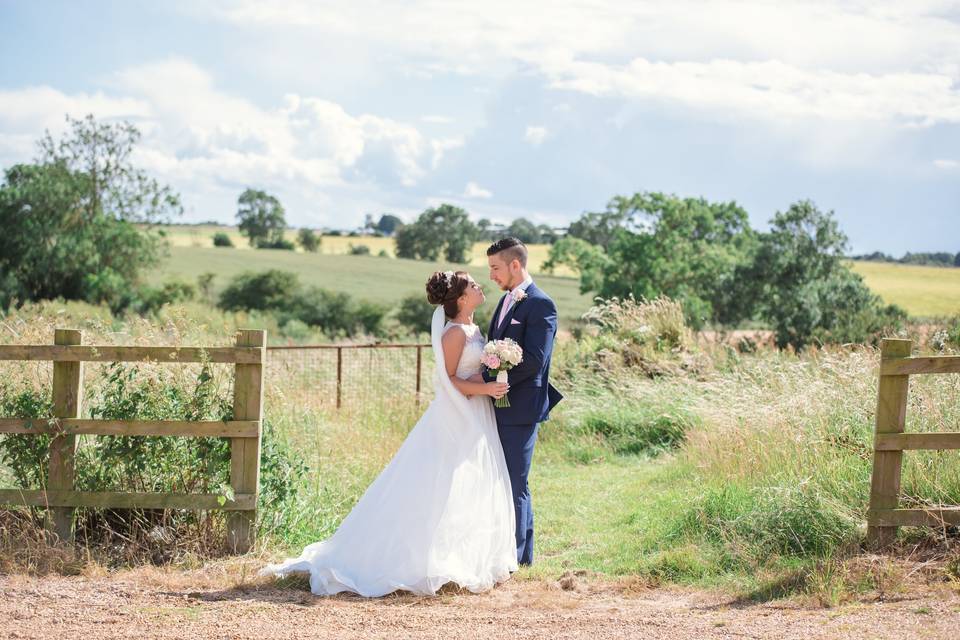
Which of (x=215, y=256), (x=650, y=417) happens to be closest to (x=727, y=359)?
(x=650, y=417)

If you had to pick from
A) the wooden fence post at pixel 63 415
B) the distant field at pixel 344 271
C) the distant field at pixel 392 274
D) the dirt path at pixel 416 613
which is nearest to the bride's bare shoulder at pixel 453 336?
the dirt path at pixel 416 613

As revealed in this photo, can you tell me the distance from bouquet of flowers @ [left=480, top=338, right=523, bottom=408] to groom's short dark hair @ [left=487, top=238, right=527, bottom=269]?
63 centimetres

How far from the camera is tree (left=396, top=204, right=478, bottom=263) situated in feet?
237

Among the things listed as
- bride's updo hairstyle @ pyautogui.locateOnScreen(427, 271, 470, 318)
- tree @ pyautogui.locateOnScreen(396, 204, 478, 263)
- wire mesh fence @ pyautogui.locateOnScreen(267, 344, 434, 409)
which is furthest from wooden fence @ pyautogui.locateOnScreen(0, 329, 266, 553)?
tree @ pyautogui.locateOnScreen(396, 204, 478, 263)

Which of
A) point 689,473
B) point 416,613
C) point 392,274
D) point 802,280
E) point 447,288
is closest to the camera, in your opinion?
point 416,613

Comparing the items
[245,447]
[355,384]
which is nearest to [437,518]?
[245,447]

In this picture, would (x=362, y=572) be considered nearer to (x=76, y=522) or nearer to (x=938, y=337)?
(x=76, y=522)

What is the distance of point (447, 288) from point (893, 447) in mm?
3071

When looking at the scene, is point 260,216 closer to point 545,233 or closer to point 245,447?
point 545,233

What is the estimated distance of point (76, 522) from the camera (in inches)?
256

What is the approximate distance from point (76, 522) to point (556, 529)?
3722 mm

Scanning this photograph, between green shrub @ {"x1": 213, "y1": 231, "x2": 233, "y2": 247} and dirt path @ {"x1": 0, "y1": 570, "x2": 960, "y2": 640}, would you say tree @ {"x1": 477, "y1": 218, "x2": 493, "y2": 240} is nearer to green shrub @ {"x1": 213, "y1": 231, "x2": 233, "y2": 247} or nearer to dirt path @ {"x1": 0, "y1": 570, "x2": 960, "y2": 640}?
green shrub @ {"x1": 213, "y1": 231, "x2": 233, "y2": 247}

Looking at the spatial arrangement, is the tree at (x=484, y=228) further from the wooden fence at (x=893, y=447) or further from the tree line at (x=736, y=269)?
the wooden fence at (x=893, y=447)

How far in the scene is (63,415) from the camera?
629cm
